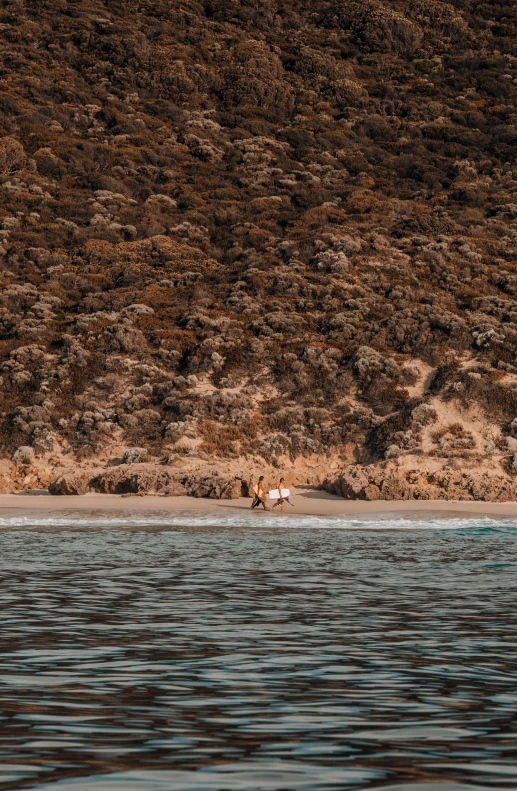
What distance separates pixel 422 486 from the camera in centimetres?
3484

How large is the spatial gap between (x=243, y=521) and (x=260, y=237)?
2855 centimetres

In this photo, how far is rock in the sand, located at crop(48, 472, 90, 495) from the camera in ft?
115

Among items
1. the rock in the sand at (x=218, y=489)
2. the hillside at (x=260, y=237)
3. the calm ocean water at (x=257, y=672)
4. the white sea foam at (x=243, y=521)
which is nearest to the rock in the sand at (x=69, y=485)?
the hillside at (x=260, y=237)

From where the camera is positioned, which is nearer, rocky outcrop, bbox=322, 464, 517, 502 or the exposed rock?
rocky outcrop, bbox=322, 464, 517, 502

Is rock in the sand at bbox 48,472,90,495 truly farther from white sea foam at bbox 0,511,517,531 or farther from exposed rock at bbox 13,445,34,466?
white sea foam at bbox 0,511,517,531

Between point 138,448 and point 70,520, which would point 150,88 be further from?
point 70,520

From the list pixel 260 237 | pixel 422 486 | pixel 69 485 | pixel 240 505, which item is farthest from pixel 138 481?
pixel 260 237

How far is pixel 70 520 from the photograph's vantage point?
29781mm

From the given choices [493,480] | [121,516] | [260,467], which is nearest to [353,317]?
[260,467]

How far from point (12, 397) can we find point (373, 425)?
14262mm

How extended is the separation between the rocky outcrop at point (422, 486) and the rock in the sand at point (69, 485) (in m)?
8.00

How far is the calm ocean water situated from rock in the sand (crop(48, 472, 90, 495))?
14.5 metres

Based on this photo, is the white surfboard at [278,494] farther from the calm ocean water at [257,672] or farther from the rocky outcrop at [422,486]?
the calm ocean water at [257,672]

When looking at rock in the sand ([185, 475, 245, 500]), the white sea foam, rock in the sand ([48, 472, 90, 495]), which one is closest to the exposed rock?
rock in the sand ([48, 472, 90, 495])
